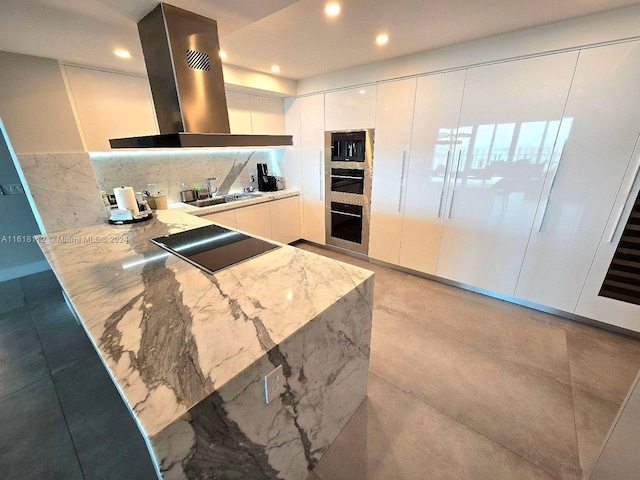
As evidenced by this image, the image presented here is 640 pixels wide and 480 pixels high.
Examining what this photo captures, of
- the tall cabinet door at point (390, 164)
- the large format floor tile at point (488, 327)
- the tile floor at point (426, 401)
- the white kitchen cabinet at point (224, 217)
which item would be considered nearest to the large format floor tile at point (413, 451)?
the tile floor at point (426, 401)

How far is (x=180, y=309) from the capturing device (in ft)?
3.42

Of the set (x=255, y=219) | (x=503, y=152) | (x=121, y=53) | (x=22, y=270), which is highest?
(x=121, y=53)

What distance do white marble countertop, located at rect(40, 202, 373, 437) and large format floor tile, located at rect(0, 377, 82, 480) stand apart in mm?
900

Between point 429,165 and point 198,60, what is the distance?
7.29 feet

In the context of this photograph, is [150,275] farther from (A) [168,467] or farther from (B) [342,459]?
(B) [342,459]

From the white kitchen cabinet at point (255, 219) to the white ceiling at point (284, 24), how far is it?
5.30 feet

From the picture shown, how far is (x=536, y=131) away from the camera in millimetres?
2092

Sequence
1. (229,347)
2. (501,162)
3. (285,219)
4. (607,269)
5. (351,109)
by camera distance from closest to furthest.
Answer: (229,347) → (607,269) → (501,162) → (351,109) → (285,219)

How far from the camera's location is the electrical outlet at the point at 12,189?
2918 mm

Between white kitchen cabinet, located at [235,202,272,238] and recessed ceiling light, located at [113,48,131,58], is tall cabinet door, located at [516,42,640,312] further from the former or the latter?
recessed ceiling light, located at [113,48,131,58]

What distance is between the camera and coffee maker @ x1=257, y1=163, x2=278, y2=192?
376 cm

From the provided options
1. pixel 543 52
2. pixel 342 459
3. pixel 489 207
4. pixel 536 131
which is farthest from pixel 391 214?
pixel 342 459

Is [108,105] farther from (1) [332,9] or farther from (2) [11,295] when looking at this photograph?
(2) [11,295]

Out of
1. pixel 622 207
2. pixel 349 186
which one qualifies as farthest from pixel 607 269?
pixel 349 186
